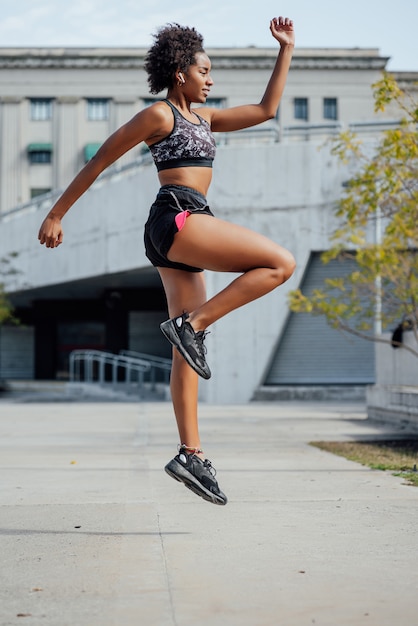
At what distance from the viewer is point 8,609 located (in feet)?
10.0

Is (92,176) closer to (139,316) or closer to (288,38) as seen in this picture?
(288,38)

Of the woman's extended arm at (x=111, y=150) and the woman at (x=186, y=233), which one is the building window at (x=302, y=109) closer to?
the woman at (x=186, y=233)

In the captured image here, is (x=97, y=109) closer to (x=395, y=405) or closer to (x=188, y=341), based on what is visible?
(x=395, y=405)

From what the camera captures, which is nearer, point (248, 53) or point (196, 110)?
point (196, 110)

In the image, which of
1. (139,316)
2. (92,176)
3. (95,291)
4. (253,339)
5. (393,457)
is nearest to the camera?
(92,176)

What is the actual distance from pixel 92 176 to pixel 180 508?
73.9 inches

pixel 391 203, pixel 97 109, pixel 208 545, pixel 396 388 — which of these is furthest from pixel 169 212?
pixel 97 109

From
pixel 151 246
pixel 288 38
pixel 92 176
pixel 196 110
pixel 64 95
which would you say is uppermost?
pixel 64 95

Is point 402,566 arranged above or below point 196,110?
below

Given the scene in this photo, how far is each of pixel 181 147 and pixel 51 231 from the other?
694mm

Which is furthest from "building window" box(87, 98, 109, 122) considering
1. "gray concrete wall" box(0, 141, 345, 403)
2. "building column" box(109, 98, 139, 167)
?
"gray concrete wall" box(0, 141, 345, 403)

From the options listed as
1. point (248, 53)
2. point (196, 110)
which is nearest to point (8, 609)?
point (196, 110)

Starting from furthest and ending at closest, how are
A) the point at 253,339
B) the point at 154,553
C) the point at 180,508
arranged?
1. the point at 253,339
2. the point at 180,508
3. the point at 154,553

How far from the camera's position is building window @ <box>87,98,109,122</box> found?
5366 cm
